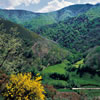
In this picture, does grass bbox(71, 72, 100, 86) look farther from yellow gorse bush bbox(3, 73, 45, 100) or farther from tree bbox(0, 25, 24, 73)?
yellow gorse bush bbox(3, 73, 45, 100)

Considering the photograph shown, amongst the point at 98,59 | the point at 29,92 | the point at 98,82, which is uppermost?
the point at 29,92

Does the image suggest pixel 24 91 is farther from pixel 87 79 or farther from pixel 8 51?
pixel 87 79

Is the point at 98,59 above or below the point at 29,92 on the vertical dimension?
below

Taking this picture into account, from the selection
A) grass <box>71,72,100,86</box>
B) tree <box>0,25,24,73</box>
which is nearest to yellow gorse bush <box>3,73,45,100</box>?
tree <box>0,25,24,73</box>

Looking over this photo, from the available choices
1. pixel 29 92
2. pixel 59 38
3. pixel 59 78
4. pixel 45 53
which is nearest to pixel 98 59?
pixel 59 78

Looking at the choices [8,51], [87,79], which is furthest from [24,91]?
[87,79]

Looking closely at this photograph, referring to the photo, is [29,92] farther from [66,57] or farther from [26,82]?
[66,57]

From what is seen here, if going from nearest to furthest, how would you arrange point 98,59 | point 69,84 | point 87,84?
point 69,84 → point 87,84 → point 98,59

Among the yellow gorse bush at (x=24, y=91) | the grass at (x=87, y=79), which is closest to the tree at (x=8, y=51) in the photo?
the yellow gorse bush at (x=24, y=91)

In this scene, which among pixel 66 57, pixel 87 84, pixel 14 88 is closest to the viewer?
pixel 14 88

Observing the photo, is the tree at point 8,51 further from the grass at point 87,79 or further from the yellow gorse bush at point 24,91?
the grass at point 87,79

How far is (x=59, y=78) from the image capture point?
6278 centimetres

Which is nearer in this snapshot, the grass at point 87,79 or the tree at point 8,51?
the tree at point 8,51

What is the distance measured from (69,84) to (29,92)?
1550 inches
